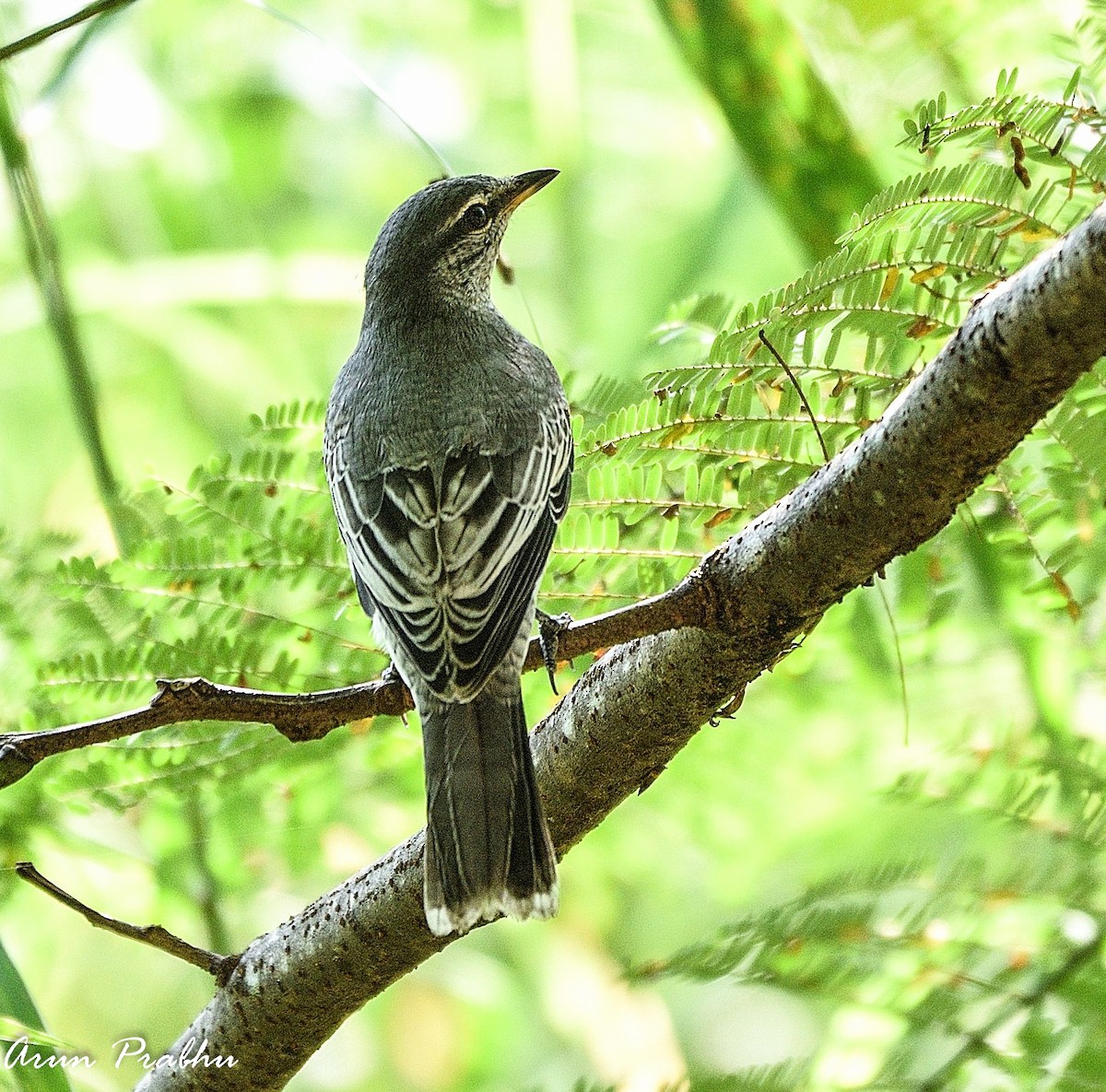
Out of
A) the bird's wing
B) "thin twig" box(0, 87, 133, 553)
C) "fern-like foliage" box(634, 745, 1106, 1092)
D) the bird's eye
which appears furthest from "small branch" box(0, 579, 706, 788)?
the bird's eye

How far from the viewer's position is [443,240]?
3.65m

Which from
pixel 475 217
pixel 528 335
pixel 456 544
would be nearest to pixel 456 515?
pixel 456 544

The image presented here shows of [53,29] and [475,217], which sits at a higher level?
[475,217]

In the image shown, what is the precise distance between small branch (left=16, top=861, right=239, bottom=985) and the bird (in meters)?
0.46

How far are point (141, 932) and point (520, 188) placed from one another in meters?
2.32

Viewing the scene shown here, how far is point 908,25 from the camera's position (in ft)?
14.8

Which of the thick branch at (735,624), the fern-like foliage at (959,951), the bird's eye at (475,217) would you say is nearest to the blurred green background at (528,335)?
the fern-like foliage at (959,951)

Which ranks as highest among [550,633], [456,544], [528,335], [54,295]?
[528,335]

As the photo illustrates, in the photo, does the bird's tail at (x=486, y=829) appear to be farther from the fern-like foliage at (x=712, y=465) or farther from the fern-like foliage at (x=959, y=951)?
the fern-like foliage at (x=712, y=465)

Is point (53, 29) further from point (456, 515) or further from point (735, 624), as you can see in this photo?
point (735, 624)

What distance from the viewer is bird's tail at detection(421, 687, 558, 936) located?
7.92ft

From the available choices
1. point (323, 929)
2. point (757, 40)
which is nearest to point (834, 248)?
point (757, 40)

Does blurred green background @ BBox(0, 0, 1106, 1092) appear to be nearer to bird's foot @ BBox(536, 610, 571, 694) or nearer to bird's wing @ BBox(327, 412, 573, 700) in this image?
bird's wing @ BBox(327, 412, 573, 700)

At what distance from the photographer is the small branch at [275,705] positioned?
2000 mm
